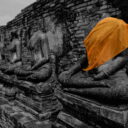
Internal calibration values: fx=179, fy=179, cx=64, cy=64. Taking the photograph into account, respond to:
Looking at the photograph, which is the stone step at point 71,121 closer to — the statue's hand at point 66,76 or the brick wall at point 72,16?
the statue's hand at point 66,76

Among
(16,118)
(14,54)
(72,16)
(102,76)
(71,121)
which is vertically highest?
(72,16)

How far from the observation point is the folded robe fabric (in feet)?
6.51

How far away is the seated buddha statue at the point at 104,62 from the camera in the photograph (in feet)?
5.97

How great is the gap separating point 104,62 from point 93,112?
591 millimetres

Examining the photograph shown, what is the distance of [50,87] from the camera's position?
3.10 meters

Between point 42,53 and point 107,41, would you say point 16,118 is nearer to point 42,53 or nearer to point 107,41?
point 42,53

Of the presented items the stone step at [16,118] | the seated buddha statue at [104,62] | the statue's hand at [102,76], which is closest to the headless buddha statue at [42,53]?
the stone step at [16,118]

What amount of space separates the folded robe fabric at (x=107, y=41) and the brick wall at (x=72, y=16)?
2.55 ft

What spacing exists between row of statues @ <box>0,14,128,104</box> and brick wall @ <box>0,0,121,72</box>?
219 mm

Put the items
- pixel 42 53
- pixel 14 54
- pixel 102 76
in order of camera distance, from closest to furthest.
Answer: pixel 102 76, pixel 42 53, pixel 14 54

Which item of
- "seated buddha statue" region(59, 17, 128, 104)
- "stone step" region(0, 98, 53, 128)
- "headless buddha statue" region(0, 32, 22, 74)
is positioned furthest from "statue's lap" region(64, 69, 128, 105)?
"headless buddha statue" region(0, 32, 22, 74)

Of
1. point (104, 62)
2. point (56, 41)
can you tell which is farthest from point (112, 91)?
point (56, 41)

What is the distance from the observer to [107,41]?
6.73ft

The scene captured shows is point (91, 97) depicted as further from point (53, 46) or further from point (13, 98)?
point (13, 98)
